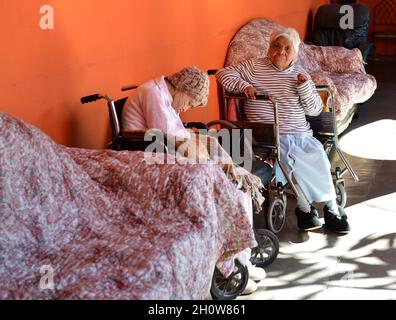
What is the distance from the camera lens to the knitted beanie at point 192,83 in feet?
11.0

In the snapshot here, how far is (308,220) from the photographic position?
383 cm

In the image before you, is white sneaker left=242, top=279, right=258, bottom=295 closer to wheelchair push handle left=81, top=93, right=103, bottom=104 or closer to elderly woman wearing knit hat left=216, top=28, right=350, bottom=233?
elderly woman wearing knit hat left=216, top=28, right=350, bottom=233

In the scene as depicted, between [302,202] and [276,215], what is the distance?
0.55ft

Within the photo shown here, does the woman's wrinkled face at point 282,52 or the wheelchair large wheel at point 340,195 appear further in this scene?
the wheelchair large wheel at point 340,195

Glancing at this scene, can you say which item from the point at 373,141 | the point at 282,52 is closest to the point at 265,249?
the point at 282,52

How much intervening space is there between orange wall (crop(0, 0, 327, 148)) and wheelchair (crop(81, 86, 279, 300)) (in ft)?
0.69

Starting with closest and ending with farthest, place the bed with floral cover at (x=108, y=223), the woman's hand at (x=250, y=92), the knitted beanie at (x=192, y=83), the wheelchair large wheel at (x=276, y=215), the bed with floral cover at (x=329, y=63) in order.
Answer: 1. the bed with floral cover at (x=108, y=223)
2. the knitted beanie at (x=192, y=83)
3. the wheelchair large wheel at (x=276, y=215)
4. the woman's hand at (x=250, y=92)
5. the bed with floral cover at (x=329, y=63)

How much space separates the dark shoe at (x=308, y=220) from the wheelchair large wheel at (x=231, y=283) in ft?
2.82

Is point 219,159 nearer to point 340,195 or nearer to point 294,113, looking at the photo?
point 294,113

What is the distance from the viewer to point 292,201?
4359 mm

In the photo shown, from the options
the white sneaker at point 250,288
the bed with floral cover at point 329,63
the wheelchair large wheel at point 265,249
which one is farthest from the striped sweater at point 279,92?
the white sneaker at point 250,288

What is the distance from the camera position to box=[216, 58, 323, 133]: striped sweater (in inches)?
152

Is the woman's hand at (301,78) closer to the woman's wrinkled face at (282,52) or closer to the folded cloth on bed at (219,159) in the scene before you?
the woman's wrinkled face at (282,52)
